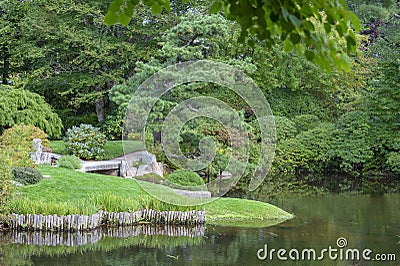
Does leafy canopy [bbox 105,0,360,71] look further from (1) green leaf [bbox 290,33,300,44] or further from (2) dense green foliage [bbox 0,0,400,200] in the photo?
(2) dense green foliage [bbox 0,0,400,200]

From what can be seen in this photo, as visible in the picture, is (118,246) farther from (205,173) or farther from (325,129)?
(325,129)

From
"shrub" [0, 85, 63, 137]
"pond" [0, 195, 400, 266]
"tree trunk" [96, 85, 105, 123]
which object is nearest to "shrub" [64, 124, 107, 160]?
"shrub" [0, 85, 63, 137]

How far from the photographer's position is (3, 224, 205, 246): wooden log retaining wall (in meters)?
8.72

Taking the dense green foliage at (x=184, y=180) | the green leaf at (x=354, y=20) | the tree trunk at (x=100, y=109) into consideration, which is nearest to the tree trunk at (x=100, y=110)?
the tree trunk at (x=100, y=109)

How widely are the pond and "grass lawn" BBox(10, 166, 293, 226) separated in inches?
20.2

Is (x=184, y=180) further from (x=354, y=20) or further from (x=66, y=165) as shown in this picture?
(x=354, y=20)

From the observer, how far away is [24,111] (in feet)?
57.4

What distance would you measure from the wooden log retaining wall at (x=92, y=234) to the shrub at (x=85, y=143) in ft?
20.7

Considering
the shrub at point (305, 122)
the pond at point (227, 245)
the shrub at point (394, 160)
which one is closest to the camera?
the pond at point (227, 245)

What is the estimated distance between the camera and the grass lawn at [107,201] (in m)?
9.52

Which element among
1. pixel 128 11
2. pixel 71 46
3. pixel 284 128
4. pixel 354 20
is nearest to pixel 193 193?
pixel 284 128

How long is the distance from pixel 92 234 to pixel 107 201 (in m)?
0.87

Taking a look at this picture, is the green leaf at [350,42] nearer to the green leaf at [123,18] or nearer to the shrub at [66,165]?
the green leaf at [123,18]

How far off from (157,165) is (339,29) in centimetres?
1222
